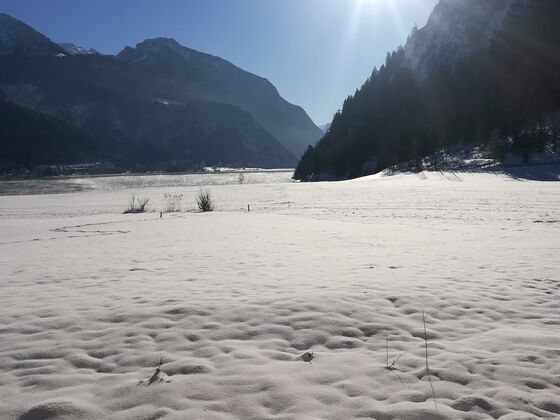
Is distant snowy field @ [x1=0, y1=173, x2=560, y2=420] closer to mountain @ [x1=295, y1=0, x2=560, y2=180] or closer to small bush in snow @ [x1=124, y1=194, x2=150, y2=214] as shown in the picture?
small bush in snow @ [x1=124, y1=194, x2=150, y2=214]

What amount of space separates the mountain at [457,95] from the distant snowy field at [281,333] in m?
75.3

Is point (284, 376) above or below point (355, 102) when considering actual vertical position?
below

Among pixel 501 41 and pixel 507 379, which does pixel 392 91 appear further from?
pixel 507 379

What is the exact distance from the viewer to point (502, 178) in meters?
56.0

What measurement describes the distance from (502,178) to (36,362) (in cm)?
6192

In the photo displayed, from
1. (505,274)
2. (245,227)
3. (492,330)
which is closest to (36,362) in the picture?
(492,330)

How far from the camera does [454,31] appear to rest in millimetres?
146750

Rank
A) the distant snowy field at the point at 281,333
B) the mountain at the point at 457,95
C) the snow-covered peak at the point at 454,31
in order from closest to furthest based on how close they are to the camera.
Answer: the distant snowy field at the point at 281,333 → the mountain at the point at 457,95 → the snow-covered peak at the point at 454,31

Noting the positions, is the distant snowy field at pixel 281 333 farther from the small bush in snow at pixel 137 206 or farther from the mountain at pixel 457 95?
the mountain at pixel 457 95

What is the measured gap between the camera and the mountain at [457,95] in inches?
3930

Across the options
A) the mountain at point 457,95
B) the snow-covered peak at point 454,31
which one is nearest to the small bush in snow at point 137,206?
the mountain at point 457,95

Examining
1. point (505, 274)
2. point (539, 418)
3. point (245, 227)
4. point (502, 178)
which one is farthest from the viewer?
point (502, 178)

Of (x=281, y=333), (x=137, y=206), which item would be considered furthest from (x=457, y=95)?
(x=281, y=333)

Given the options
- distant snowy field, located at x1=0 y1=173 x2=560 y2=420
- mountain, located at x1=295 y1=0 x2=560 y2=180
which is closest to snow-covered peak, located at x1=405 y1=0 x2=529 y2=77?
mountain, located at x1=295 y1=0 x2=560 y2=180
